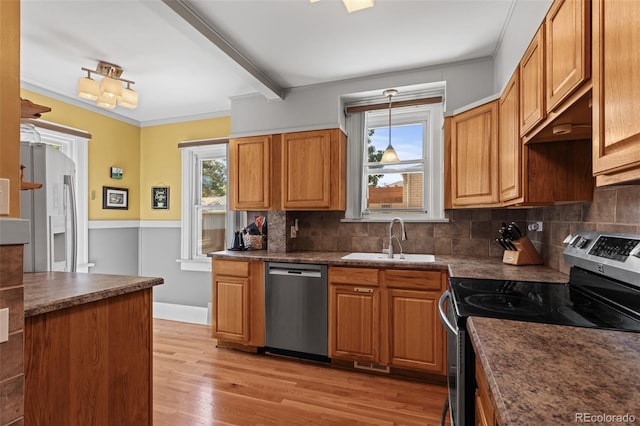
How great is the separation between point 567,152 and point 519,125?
0.96 ft

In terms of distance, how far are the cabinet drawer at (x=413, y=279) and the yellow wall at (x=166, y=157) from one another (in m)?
2.82

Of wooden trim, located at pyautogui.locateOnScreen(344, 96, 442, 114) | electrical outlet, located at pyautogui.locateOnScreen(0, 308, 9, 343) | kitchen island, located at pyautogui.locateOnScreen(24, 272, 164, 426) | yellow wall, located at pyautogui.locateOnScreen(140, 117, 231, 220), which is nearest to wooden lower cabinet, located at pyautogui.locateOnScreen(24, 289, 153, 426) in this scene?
kitchen island, located at pyautogui.locateOnScreen(24, 272, 164, 426)

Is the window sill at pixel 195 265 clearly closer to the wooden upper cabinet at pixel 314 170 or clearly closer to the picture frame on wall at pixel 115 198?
the picture frame on wall at pixel 115 198

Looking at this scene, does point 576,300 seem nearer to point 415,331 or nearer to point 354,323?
point 415,331

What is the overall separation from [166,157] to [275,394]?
3363 millimetres

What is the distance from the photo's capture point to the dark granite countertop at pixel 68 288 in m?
1.21

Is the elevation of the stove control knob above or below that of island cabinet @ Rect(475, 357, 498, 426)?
above

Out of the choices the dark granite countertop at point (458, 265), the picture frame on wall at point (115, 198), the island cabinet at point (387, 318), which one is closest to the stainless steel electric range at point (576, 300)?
the dark granite countertop at point (458, 265)

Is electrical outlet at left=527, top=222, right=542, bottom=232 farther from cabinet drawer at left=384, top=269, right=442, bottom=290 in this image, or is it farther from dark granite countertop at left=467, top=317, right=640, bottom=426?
dark granite countertop at left=467, top=317, right=640, bottom=426

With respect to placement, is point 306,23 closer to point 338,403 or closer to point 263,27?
point 263,27

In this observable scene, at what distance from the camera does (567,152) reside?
1.76m

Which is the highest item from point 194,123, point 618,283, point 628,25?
point 194,123

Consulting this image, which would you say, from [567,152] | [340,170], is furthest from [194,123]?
[567,152]

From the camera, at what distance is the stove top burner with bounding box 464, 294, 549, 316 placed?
1227 millimetres
